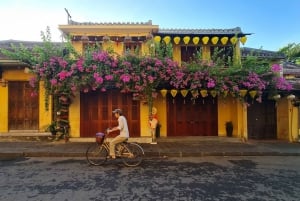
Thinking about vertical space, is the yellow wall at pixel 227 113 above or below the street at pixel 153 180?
above

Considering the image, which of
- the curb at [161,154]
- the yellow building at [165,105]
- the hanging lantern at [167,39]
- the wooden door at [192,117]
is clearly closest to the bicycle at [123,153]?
the curb at [161,154]

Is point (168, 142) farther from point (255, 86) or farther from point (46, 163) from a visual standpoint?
point (46, 163)

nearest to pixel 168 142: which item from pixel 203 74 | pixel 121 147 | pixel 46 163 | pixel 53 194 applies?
pixel 203 74

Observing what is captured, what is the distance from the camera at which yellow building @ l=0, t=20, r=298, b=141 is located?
1250cm

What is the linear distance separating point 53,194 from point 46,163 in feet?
11.3

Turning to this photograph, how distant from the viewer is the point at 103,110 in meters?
12.6

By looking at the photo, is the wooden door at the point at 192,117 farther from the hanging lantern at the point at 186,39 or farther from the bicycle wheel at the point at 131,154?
the bicycle wheel at the point at 131,154

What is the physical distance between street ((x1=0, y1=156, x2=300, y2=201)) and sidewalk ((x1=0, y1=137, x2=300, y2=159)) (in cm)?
68

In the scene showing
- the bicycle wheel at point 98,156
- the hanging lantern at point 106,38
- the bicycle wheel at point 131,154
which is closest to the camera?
the bicycle wheel at point 131,154

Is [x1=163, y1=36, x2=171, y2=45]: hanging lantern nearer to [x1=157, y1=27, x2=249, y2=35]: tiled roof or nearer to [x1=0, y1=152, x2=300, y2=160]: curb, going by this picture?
[x1=157, y1=27, x2=249, y2=35]: tiled roof

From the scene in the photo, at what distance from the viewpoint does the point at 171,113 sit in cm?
1379

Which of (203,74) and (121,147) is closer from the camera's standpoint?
(121,147)

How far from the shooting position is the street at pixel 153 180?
16.8 feet

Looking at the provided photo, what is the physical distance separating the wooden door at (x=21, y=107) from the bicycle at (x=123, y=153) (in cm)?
630
